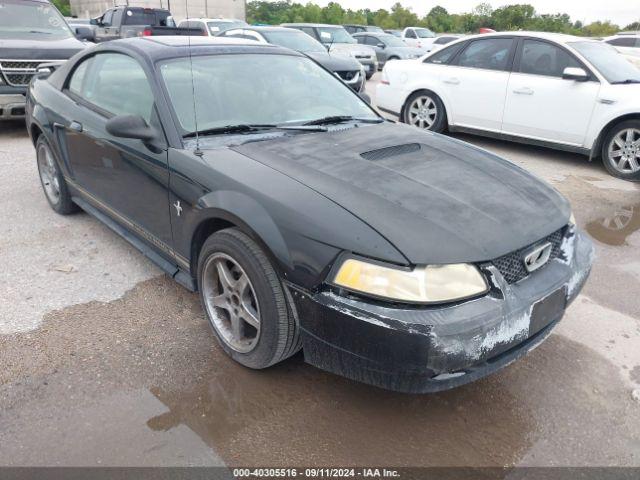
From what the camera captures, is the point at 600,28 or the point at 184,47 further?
the point at 600,28

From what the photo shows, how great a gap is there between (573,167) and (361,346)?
5717 mm

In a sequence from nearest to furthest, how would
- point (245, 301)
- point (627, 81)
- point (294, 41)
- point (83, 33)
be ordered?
point (245, 301)
point (627, 81)
point (83, 33)
point (294, 41)

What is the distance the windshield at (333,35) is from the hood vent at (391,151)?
1219 centimetres

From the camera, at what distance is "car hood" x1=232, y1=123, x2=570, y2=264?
2076mm

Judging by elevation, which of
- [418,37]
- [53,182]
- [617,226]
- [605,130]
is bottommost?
[617,226]

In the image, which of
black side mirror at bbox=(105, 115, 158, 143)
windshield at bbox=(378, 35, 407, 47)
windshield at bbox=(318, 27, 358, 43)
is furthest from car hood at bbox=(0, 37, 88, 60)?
windshield at bbox=(378, 35, 407, 47)

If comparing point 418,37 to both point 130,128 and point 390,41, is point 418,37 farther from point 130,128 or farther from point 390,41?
point 130,128

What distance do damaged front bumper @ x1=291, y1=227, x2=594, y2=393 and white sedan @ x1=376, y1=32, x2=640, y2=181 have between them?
15.7 feet

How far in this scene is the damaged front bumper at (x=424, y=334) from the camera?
1938 millimetres

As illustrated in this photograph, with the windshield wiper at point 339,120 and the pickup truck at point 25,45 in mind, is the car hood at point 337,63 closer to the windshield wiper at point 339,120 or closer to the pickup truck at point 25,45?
the pickup truck at point 25,45

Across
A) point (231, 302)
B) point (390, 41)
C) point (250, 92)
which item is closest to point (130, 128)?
point (250, 92)

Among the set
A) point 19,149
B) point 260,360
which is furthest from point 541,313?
point 19,149

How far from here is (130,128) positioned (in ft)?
9.18

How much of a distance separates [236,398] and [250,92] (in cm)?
181
